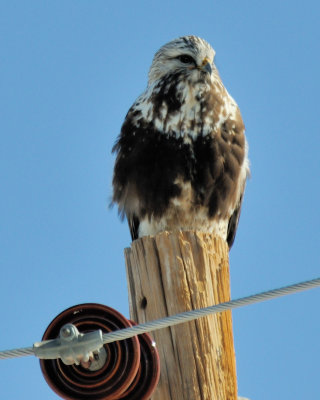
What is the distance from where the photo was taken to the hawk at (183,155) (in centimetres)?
553

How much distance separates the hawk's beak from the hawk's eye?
0.08m

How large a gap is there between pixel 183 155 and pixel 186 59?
88cm

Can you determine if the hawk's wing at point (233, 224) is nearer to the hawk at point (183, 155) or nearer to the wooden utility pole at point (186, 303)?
the hawk at point (183, 155)

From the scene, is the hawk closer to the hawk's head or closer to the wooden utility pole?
the hawk's head

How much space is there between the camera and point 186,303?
12.2 feet

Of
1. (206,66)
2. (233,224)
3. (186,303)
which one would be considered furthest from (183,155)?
(186,303)

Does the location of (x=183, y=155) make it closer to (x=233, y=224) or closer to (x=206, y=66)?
(x=206, y=66)

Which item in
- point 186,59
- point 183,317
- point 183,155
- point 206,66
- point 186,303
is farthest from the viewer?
point 186,59

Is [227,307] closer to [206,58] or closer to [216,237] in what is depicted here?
[216,237]

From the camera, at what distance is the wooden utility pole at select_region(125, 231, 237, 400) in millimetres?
3611

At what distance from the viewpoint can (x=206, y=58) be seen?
595 cm

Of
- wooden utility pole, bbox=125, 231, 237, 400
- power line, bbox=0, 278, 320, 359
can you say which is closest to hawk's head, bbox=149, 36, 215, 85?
wooden utility pole, bbox=125, 231, 237, 400

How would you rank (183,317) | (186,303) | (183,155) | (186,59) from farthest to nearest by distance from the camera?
1. (186,59)
2. (183,155)
3. (186,303)
4. (183,317)

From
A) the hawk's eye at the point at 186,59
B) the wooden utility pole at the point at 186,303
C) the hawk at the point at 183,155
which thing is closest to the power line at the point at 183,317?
the wooden utility pole at the point at 186,303
